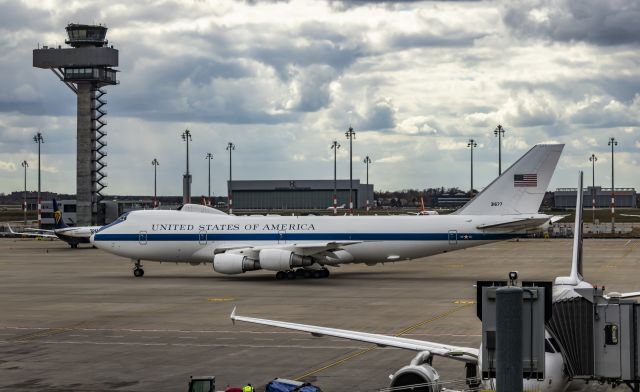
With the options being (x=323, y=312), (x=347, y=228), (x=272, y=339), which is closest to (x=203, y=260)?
(x=347, y=228)

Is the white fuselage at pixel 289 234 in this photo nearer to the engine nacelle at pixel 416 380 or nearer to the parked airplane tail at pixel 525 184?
the parked airplane tail at pixel 525 184

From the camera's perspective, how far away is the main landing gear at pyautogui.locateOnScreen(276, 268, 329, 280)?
63688 millimetres

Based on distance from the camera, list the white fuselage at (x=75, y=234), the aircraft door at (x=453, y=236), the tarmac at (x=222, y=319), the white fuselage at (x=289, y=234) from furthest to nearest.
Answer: the white fuselage at (x=75, y=234), the white fuselage at (x=289, y=234), the aircraft door at (x=453, y=236), the tarmac at (x=222, y=319)

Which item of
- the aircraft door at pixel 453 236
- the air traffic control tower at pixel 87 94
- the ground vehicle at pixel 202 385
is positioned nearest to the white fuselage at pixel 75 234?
the air traffic control tower at pixel 87 94

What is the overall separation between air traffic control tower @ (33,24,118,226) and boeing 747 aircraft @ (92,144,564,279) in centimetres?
6702

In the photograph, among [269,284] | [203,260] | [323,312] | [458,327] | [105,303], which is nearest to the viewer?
[458,327]

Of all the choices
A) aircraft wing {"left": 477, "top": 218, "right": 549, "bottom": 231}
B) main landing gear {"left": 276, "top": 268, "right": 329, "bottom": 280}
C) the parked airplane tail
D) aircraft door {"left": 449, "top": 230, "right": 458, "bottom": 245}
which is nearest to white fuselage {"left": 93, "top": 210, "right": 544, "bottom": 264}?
aircraft door {"left": 449, "top": 230, "right": 458, "bottom": 245}

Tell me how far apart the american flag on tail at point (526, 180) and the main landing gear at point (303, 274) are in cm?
1475

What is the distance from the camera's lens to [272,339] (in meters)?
36.2

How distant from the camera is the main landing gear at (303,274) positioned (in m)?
63.7

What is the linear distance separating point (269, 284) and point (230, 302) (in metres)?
10.5

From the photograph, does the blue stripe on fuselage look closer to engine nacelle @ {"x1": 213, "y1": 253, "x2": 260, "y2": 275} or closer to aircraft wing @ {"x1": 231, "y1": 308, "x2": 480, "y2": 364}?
engine nacelle @ {"x1": 213, "y1": 253, "x2": 260, "y2": 275}

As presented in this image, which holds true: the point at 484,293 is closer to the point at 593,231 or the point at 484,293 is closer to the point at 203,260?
the point at 203,260

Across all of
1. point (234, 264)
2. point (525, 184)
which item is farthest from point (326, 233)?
point (525, 184)
